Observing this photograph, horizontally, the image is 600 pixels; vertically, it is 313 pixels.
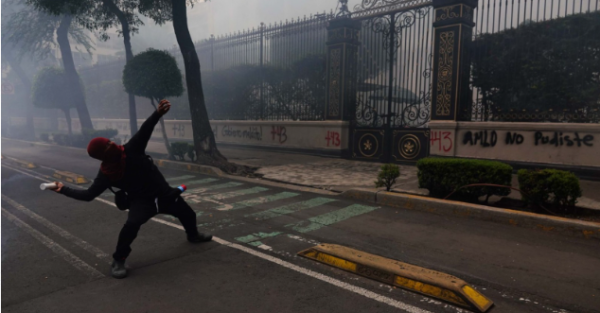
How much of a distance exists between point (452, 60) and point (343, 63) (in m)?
3.82

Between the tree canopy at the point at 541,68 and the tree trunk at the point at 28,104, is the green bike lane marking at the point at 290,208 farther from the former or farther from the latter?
the tree trunk at the point at 28,104

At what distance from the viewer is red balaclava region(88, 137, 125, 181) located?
3.77 meters

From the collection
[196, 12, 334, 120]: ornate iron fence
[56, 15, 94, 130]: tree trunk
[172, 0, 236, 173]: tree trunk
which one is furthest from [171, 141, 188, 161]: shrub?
[56, 15, 94, 130]: tree trunk

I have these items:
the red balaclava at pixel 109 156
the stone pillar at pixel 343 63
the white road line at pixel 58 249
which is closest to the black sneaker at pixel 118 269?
the white road line at pixel 58 249

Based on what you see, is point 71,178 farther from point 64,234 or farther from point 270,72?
point 270,72

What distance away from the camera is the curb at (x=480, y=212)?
5.40 metres

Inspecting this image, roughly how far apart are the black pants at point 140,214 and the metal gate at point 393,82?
870 centimetres

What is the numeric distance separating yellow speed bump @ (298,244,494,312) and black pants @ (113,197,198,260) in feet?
4.86

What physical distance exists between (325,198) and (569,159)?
5797 millimetres

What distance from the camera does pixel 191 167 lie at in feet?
39.0

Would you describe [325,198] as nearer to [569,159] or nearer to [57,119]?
[569,159]

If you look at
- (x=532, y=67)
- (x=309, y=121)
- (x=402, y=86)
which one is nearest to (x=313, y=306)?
(x=532, y=67)

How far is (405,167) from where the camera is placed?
11.8m

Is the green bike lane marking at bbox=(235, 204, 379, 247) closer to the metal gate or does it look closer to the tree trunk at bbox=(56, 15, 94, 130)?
the metal gate
